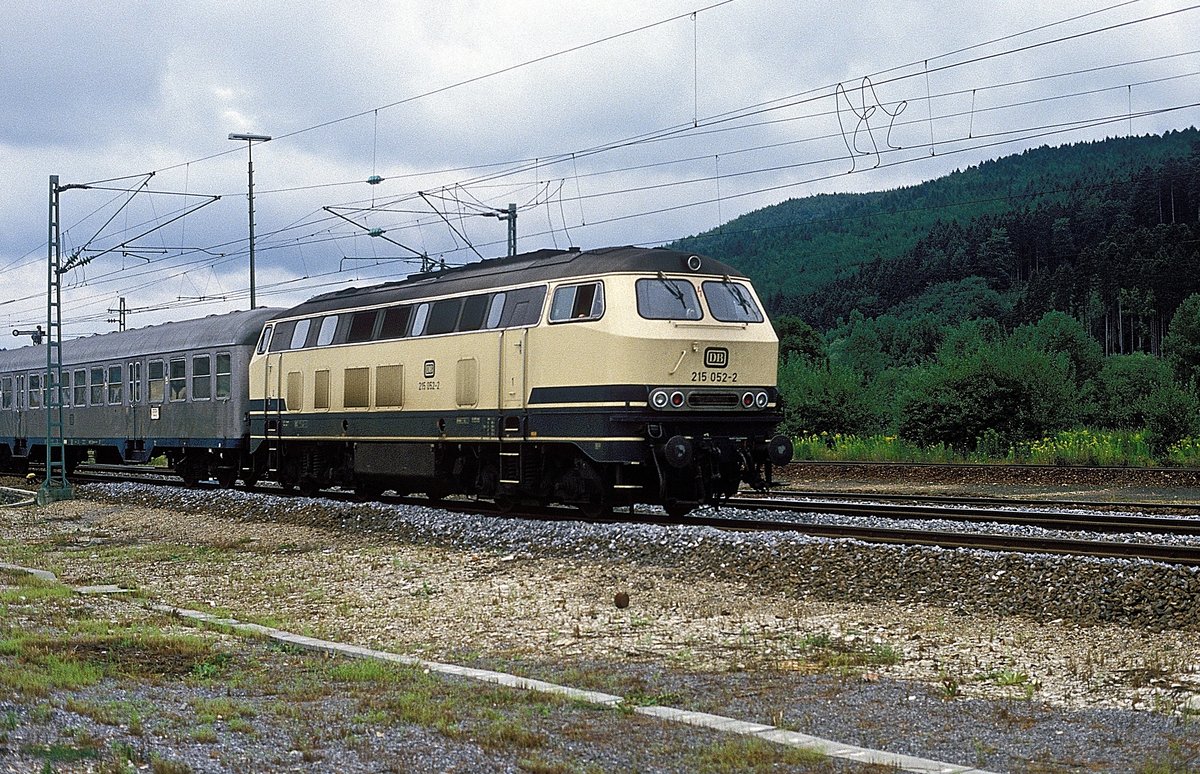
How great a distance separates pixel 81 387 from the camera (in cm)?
3500

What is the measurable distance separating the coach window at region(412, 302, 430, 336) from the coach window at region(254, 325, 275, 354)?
6013 millimetres

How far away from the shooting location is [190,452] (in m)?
30.1

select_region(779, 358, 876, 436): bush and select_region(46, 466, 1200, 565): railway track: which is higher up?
select_region(779, 358, 876, 436): bush

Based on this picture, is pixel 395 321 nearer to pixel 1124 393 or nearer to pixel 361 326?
pixel 361 326

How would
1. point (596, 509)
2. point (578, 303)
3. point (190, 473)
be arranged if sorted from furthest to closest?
point (190, 473), point (596, 509), point (578, 303)

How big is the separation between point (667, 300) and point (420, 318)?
5099 mm

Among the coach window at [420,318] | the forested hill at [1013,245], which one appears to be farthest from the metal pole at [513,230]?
the forested hill at [1013,245]

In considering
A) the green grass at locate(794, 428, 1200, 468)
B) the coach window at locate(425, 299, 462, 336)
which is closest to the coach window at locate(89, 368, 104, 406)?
the coach window at locate(425, 299, 462, 336)

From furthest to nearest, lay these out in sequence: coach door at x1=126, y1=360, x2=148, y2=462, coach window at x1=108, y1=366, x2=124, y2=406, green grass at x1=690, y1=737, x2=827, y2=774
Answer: coach window at x1=108, y1=366, x2=124, y2=406 < coach door at x1=126, y1=360, x2=148, y2=462 < green grass at x1=690, y1=737, x2=827, y2=774

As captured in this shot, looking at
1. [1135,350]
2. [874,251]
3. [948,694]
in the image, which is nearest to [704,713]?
[948,694]

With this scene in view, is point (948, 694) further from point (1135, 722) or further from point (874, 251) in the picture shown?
point (874, 251)

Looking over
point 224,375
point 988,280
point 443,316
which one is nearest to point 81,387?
point 224,375

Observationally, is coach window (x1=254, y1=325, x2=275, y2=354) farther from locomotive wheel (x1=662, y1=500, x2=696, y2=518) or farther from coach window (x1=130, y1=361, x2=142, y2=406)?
locomotive wheel (x1=662, y1=500, x2=696, y2=518)

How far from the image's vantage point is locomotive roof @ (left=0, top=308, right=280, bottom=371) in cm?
2808
